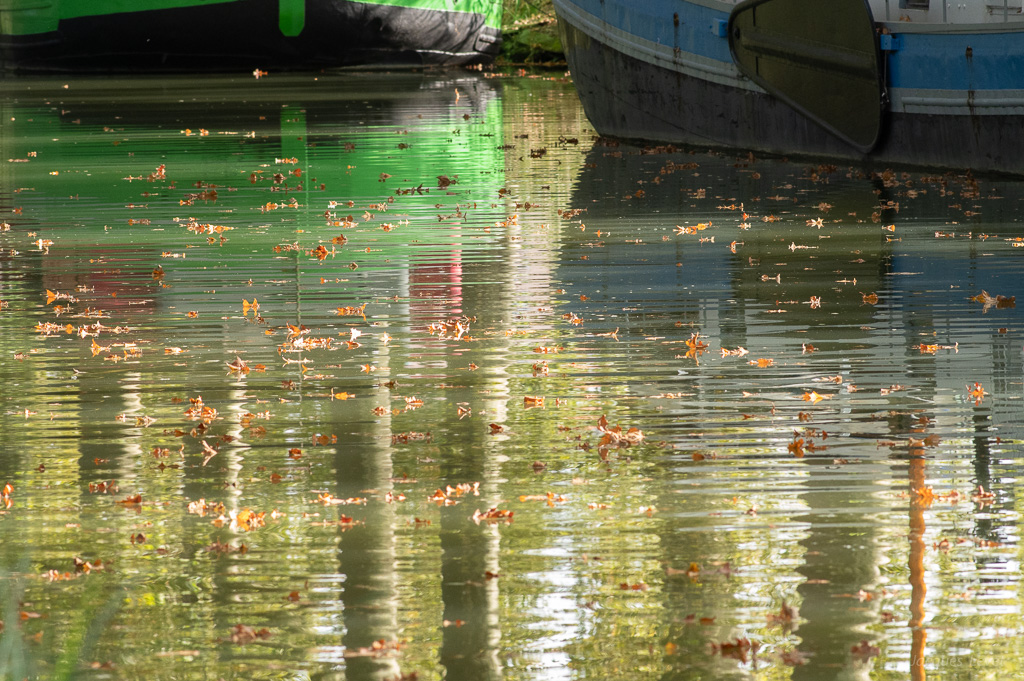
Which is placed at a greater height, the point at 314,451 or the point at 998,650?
the point at 314,451

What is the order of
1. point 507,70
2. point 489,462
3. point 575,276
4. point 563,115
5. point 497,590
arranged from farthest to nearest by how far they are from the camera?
1. point 507,70
2. point 563,115
3. point 575,276
4. point 489,462
5. point 497,590

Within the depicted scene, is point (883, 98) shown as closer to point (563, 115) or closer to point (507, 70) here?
point (563, 115)

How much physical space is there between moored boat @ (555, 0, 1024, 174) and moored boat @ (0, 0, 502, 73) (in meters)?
16.3

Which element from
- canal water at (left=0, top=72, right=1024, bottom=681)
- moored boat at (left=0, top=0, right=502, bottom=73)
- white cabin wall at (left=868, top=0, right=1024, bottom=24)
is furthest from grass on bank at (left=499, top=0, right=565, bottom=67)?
canal water at (left=0, top=72, right=1024, bottom=681)

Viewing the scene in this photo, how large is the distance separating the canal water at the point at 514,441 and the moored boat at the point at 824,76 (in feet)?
5.87

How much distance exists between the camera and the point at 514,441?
19.9 feet

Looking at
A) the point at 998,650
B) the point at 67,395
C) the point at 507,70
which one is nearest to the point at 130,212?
the point at 67,395

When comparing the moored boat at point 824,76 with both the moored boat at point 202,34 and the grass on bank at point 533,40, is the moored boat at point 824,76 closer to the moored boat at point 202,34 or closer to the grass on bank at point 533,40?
the moored boat at point 202,34

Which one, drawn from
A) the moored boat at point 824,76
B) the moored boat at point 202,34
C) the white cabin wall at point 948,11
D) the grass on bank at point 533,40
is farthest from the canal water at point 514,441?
the grass on bank at point 533,40

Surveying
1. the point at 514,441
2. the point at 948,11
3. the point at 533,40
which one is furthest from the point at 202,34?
the point at 514,441

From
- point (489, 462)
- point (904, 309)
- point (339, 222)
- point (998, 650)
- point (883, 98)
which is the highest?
point (883, 98)

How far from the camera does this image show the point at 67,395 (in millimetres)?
6844

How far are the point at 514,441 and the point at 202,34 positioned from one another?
2990 centimetres

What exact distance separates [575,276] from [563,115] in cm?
1422
